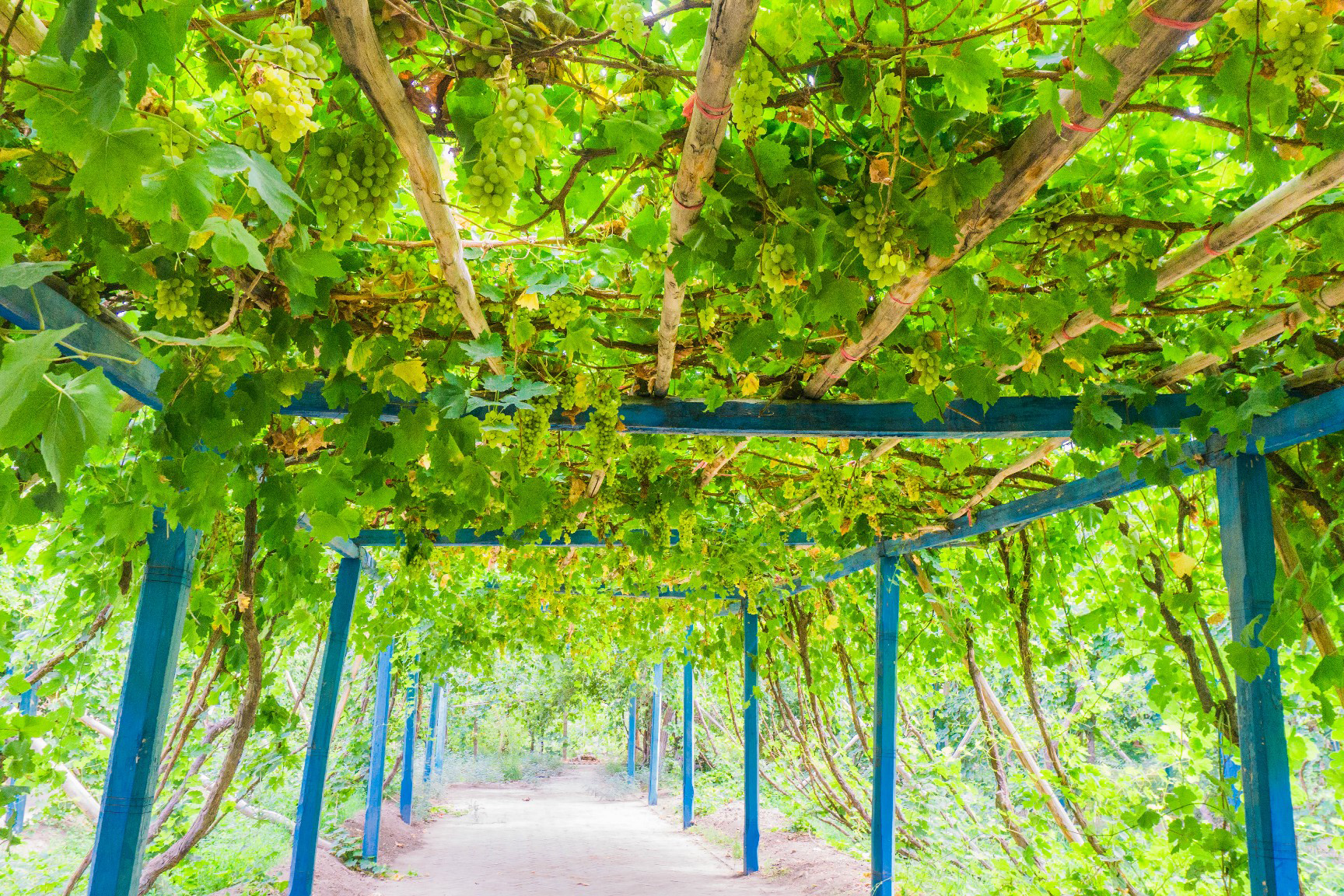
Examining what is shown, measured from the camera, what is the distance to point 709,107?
1.25m

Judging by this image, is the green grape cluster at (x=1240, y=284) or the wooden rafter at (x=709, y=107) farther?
the green grape cluster at (x=1240, y=284)

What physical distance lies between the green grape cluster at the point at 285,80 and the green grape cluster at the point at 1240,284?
1992 millimetres

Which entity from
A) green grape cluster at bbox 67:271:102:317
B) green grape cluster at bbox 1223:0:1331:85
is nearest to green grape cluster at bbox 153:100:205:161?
green grape cluster at bbox 67:271:102:317

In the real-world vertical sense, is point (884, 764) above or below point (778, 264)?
below

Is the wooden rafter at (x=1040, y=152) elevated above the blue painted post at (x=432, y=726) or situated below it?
above

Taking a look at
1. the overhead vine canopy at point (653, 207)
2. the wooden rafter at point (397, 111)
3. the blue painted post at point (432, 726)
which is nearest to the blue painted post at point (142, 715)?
the overhead vine canopy at point (653, 207)

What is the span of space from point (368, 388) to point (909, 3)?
1796 mm

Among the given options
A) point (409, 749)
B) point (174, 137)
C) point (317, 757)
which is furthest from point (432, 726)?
point (174, 137)

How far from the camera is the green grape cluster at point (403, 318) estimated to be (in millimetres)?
2197

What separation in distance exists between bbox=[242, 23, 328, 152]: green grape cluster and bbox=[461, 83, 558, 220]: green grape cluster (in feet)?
0.76

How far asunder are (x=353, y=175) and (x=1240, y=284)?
6.43 feet

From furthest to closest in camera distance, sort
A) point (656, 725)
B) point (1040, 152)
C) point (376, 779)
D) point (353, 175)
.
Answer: point (656, 725), point (376, 779), point (1040, 152), point (353, 175)

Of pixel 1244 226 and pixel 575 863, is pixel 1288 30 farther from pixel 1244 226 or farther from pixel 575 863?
pixel 575 863

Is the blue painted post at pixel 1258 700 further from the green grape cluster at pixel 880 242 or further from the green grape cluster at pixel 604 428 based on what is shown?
the green grape cluster at pixel 604 428
